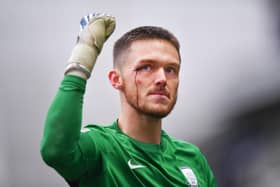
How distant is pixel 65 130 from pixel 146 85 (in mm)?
481

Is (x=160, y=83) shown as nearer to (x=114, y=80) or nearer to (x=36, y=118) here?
(x=114, y=80)

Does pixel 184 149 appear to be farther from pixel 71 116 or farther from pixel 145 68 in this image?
pixel 71 116

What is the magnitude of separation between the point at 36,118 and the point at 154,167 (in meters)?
3.87

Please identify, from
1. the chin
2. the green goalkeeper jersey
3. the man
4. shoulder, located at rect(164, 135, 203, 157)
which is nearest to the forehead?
the man

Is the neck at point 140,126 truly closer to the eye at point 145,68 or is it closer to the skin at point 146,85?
the skin at point 146,85

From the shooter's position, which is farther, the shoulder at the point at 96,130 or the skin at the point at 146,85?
the skin at the point at 146,85

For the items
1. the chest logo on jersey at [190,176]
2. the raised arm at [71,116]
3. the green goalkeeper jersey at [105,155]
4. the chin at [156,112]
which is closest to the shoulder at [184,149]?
the green goalkeeper jersey at [105,155]

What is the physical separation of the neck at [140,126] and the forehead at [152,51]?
22 centimetres

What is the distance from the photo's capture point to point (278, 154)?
5.42 m

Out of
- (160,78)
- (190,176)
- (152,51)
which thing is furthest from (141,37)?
(190,176)

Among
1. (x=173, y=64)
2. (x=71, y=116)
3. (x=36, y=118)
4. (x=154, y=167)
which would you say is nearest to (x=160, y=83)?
(x=173, y=64)

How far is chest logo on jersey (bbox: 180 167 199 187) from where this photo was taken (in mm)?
1934

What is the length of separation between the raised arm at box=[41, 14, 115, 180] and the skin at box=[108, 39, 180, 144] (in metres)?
0.26

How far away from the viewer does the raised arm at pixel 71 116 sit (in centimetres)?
145
